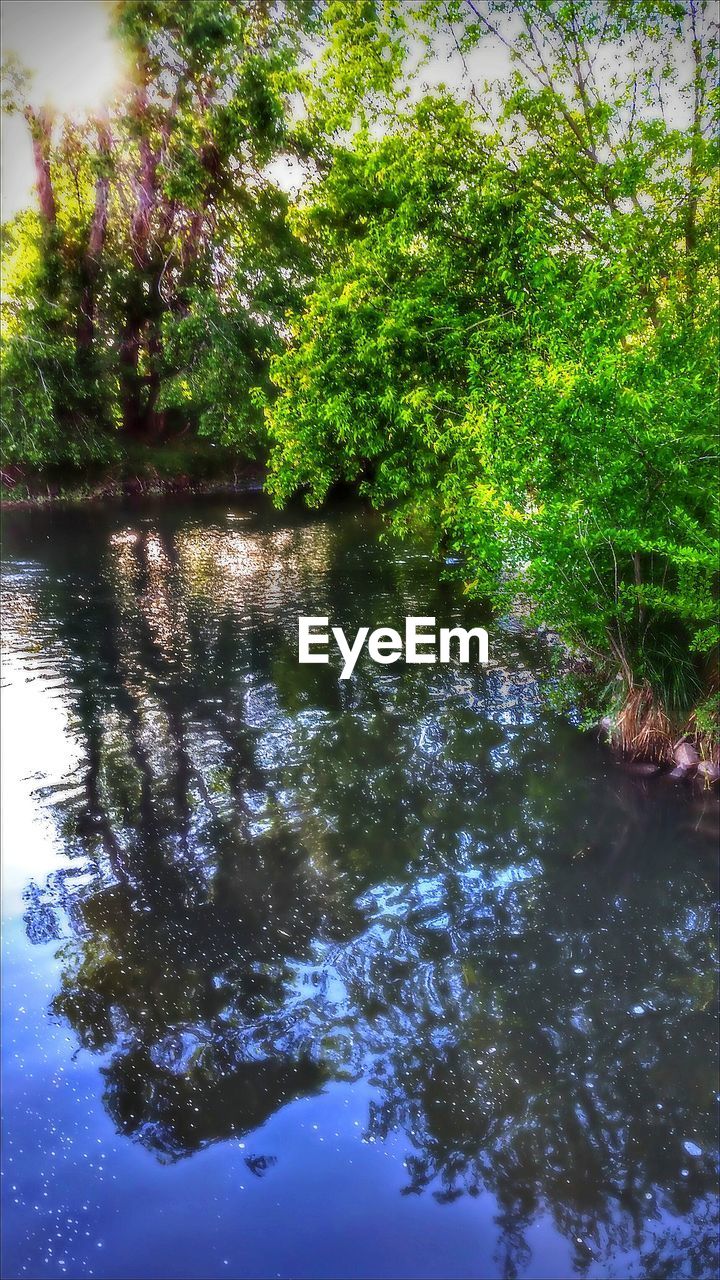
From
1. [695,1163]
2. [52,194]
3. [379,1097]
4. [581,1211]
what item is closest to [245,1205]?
[379,1097]

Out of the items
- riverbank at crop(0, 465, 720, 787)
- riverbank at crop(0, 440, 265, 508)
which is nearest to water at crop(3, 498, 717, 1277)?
riverbank at crop(0, 465, 720, 787)

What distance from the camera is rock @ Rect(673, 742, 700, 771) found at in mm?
6969

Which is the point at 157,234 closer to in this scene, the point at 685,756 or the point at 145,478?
the point at 145,478

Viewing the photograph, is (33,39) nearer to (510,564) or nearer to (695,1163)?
(510,564)

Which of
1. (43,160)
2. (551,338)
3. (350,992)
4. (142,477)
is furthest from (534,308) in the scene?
(142,477)

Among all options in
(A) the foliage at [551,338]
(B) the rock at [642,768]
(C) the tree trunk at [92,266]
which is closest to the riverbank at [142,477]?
(C) the tree trunk at [92,266]

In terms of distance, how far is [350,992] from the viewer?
15.3ft

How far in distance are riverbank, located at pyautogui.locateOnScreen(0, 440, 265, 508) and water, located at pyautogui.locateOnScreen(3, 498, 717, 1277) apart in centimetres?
1522

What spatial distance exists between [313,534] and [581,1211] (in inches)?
685

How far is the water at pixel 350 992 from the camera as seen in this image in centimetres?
339

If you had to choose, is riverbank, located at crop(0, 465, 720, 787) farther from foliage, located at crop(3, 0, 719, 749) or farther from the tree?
foliage, located at crop(3, 0, 719, 749)

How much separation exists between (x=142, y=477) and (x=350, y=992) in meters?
22.9

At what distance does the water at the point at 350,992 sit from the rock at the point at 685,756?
395 millimetres

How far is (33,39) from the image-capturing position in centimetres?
1309
